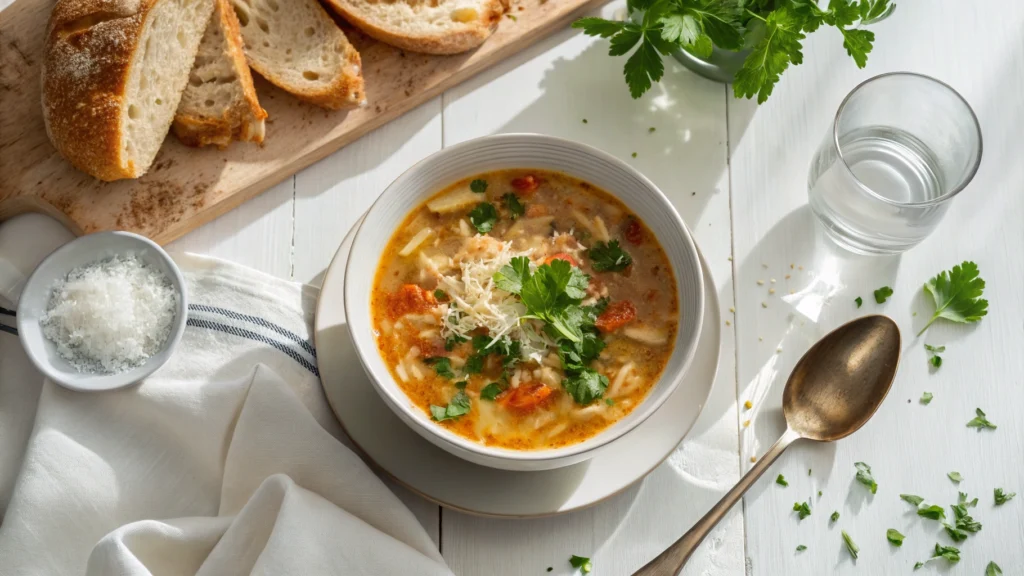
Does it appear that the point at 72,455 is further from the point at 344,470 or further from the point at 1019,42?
the point at 1019,42

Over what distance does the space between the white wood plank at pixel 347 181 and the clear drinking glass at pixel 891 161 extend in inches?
56.8

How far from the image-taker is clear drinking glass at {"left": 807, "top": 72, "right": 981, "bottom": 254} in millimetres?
3275

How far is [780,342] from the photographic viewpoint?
133 inches

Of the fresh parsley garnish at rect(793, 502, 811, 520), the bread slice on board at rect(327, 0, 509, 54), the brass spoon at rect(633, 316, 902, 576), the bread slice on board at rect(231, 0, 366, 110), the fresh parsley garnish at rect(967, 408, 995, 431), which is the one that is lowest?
the fresh parsley garnish at rect(793, 502, 811, 520)

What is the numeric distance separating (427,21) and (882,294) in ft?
6.39

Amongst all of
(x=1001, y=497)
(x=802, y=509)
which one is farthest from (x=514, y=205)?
(x=1001, y=497)

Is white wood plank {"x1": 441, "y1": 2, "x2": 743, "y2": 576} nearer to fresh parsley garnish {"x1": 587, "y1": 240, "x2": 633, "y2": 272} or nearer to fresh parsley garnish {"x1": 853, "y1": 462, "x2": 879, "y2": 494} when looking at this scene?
fresh parsley garnish {"x1": 853, "y1": 462, "x2": 879, "y2": 494}

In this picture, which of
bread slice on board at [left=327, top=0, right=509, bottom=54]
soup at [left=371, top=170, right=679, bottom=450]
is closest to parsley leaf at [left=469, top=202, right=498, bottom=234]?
soup at [left=371, top=170, right=679, bottom=450]

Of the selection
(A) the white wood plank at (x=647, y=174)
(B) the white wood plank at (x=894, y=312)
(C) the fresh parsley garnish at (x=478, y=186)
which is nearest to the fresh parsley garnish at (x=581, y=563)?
(A) the white wood plank at (x=647, y=174)

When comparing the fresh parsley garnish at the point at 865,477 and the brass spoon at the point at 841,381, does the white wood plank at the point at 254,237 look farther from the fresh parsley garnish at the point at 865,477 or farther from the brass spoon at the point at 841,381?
the fresh parsley garnish at the point at 865,477

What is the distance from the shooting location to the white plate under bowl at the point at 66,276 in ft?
9.93

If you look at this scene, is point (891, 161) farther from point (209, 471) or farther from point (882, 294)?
point (209, 471)

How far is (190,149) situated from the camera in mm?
3461

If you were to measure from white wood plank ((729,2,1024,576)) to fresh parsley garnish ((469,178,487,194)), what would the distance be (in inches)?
39.8
